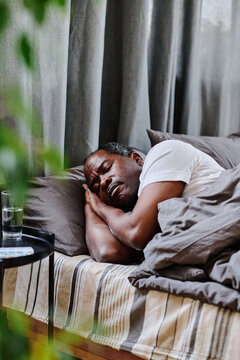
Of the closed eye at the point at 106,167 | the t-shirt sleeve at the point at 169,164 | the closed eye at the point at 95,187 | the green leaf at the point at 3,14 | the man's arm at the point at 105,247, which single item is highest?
the green leaf at the point at 3,14

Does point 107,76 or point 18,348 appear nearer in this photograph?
point 18,348

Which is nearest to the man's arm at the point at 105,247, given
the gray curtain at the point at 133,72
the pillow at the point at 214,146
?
the gray curtain at the point at 133,72

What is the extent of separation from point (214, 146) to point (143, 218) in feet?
2.75

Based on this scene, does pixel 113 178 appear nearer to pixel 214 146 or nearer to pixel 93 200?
pixel 93 200

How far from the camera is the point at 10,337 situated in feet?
0.99

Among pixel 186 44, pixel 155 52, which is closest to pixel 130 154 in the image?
pixel 155 52

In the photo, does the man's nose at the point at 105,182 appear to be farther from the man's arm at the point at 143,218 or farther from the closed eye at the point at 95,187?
the man's arm at the point at 143,218

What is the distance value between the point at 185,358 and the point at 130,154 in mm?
831

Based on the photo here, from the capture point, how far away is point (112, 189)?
5.70ft

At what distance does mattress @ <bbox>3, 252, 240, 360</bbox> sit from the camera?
4.20 ft

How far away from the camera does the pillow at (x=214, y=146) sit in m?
2.20

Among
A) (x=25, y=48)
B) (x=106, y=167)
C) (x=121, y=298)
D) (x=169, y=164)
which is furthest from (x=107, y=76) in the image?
(x=25, y=48)

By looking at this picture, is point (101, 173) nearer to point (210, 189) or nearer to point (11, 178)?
point (210, 189)

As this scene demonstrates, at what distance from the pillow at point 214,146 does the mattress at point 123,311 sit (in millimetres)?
769
